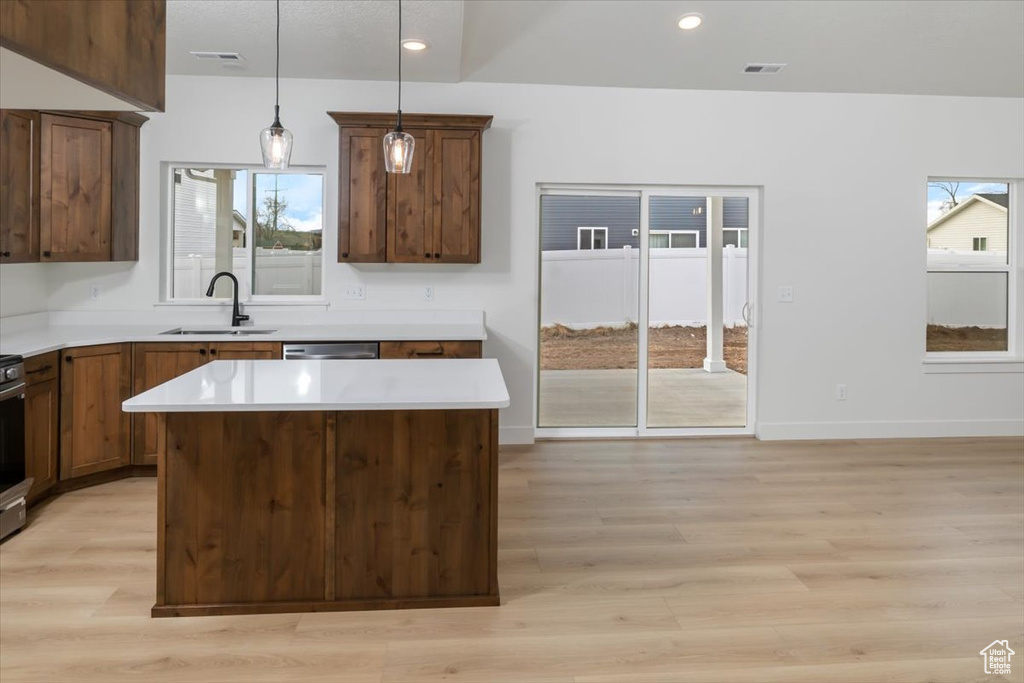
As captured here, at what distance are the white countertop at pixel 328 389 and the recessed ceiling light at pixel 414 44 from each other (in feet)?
6.84

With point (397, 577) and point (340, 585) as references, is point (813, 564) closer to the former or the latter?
point (397, 577)

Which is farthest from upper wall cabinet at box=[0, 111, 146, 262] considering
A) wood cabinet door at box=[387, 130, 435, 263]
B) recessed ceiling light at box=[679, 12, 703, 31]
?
recessed ceiling light at box=[679, 12, 703, 31]

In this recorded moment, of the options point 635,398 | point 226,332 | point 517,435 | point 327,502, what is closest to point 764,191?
point 635,398

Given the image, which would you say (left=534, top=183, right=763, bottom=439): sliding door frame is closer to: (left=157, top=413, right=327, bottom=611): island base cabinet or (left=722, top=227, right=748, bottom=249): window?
(left=722, top=227, right=748, bottom=249): window

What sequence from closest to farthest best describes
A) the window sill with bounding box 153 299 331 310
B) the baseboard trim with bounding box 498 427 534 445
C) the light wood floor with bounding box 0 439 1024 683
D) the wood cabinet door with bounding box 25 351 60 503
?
1. the light wood floor with bounding box 0 439 1024 683
2. the wood cabinet door with bounding box 25 351 60 503
3. the window sill with bounding box 153 299 331 310
4. the baseboard trim with bounding box 498 427 534 445

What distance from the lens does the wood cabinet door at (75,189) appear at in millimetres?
4441

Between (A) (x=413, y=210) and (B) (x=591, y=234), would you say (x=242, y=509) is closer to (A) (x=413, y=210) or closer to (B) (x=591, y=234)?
(A) (x=413, y=210)

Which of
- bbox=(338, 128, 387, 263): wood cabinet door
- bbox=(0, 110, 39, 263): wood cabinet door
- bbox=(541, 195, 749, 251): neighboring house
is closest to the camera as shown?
bbox=(0, 110, 39, 263): wood cabinet door

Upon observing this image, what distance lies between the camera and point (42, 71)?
621 mm

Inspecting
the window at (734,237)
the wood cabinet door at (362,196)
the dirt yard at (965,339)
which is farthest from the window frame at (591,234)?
the dirt yard at (965,339)

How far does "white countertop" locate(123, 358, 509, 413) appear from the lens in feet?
8.44

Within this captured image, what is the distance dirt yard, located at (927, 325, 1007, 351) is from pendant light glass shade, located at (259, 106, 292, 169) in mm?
5262

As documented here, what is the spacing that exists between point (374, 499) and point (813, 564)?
1.90 m

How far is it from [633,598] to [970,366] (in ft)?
14.1
